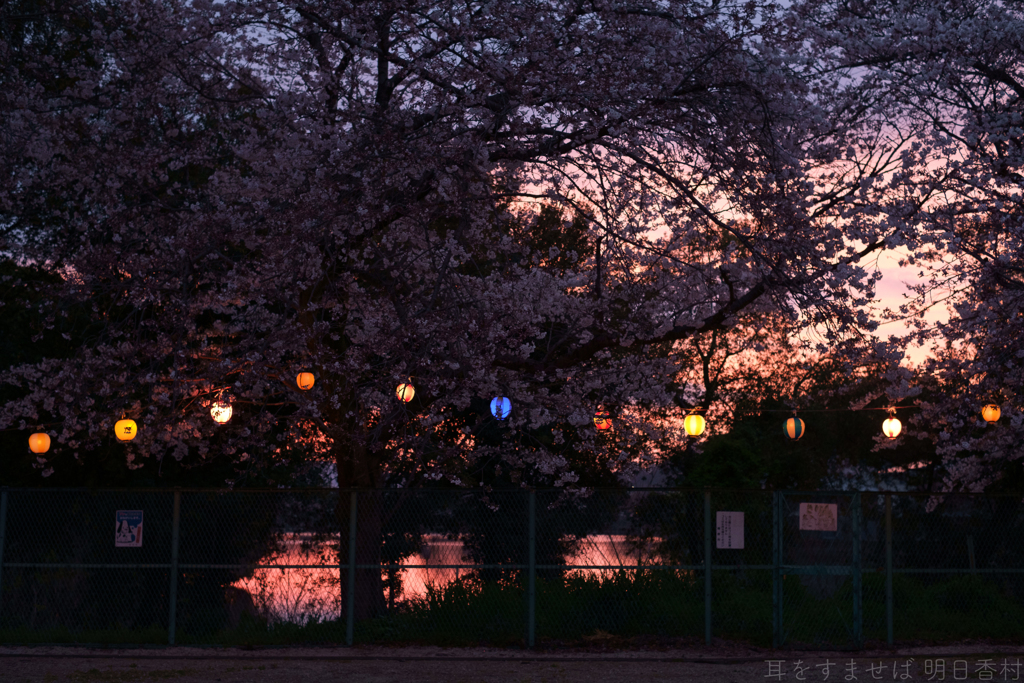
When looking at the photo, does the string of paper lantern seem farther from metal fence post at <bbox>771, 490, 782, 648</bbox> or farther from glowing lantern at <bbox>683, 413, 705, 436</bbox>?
metal fence post at <bbox>771, 490, 782, 648</bbox>

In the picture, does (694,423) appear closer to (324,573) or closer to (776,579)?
(776,579)

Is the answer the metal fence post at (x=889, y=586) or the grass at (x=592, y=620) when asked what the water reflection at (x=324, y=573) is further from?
the metal fence post at (x=889, y=586)

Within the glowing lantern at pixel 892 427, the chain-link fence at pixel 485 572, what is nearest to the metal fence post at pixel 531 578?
the chain-link fence at pixel 485 572

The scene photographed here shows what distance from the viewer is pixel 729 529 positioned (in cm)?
1277

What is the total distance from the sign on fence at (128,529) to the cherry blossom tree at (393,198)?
1148 millimetres

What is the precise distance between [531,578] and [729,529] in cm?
271

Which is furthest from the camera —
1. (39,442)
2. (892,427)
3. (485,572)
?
(892,427)

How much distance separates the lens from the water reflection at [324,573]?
12.5 m

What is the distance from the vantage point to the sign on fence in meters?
12.6

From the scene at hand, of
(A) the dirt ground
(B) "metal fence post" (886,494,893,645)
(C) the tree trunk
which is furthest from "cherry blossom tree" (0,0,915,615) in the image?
(B) "metal fence post" (886,494,893,645)

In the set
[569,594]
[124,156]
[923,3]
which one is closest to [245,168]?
[124,156]

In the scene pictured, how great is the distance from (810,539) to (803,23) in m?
6.73

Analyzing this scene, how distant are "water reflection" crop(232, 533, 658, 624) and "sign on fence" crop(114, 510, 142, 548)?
1.45 metres

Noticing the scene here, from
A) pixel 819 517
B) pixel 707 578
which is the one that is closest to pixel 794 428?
pixel 819 517
